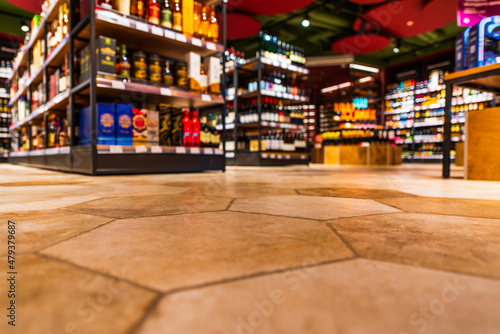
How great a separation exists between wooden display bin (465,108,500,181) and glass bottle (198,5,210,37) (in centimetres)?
283

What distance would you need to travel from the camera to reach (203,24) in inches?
146

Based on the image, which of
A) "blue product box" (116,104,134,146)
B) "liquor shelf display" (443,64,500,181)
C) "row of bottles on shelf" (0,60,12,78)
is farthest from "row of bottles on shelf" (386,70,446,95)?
"row of bottles on shelf" (0,60,12,78)

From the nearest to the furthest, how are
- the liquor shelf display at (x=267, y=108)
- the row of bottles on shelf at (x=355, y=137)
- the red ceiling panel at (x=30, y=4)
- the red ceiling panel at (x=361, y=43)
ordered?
the liquor shelf display at (x=267, y=108) < the red ceiling panel at (x=30, y=4) < the row of bottles on shelf at (x=355, y=137) < the red ceiling panel at (x=361, y=43)

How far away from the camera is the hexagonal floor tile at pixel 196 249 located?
493mm

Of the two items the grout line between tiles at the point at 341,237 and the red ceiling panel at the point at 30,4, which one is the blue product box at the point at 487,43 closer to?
the grout line between tiles at the point at 341,237

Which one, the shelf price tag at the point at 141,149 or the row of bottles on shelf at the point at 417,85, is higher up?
the row of bottles on shelf at the point at 417,85

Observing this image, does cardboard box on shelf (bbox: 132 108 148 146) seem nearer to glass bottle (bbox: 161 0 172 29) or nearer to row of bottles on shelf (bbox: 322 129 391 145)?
glass bottle (bbox: 161 0 172 29)

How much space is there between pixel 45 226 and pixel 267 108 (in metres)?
5.88

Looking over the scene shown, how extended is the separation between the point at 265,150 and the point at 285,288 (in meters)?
5.79

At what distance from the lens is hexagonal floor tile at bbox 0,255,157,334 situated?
33cm

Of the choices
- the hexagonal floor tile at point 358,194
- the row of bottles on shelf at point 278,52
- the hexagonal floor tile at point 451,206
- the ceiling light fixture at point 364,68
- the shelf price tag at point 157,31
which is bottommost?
the hexagonal floor tile at point 358,194

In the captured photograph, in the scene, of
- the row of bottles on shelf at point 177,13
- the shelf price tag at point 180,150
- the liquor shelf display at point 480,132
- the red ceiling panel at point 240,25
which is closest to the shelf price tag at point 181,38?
the row of bottles on shelf at point 177,13

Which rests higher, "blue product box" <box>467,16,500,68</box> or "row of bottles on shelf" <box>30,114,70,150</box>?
"blue product box" <box>467,16,500,68</box>

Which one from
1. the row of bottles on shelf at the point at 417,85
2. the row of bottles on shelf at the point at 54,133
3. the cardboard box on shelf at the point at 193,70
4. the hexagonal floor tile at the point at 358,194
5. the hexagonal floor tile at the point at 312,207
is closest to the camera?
the hexagonal floor tile at the point at 312,207
